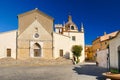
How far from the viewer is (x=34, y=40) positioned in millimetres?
43750

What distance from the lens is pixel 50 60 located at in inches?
1635

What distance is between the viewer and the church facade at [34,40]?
137ft

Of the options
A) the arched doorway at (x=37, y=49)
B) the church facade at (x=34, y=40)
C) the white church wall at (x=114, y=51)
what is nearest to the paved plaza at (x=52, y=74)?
the white church wall at (x=114, y=51)

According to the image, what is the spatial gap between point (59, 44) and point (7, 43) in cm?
1036

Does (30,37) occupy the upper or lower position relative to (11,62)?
upper

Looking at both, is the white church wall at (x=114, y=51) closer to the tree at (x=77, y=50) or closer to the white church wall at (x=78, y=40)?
the tree at (x=77, y=50)

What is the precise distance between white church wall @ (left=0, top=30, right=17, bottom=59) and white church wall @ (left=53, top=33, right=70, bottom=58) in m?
7.98

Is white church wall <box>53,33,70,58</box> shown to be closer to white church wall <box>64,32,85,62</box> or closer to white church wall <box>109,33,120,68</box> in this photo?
white church wall <box>64,32,85,62</box>

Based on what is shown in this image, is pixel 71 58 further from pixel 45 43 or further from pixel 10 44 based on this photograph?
pixel 10 44

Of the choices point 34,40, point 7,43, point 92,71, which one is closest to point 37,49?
point 34,40

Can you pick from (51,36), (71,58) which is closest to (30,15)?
(51,36)

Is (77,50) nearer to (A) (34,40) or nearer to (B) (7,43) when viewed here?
(A) (34,40)

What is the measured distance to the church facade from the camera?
41.8 metres

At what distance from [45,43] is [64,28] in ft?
35.9
